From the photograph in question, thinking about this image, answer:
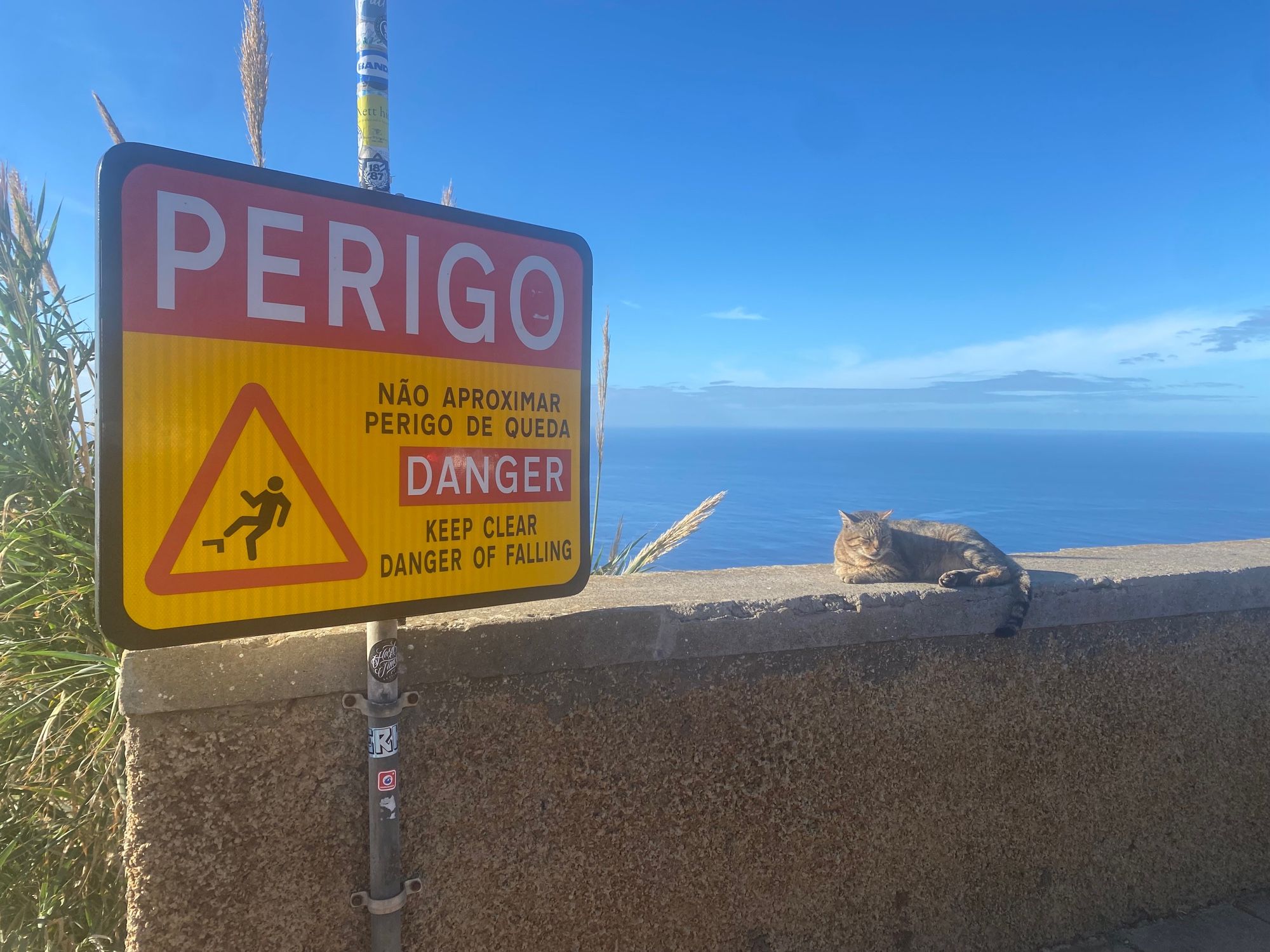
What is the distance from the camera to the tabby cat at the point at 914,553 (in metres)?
2.39

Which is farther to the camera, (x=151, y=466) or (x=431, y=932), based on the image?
(x=431, y=932)

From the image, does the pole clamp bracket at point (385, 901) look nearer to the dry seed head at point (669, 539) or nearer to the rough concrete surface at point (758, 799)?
the rough concrete surface at point (758, 799)

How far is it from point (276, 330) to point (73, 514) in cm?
132

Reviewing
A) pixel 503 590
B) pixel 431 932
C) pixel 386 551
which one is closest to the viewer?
pixel 386 551

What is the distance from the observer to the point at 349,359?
1072mm

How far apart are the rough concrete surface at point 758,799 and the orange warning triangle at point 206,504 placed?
448mm

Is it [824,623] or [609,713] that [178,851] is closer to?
[609,713]

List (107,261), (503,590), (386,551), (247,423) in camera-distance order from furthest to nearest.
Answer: (503,590) < (386,551) < (247,423) < (107,261)

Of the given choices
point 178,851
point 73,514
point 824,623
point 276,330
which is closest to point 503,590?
point 276,330

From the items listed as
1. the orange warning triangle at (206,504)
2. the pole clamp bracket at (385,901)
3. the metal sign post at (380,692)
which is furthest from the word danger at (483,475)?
the pole clamp bracket at (385,901)

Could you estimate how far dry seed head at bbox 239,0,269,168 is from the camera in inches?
92.5

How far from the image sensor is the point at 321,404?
1054mm

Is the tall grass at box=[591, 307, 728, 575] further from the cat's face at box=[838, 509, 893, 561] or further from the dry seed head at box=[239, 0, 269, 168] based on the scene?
the dry seed head at box=[239, 0, 269, 168]

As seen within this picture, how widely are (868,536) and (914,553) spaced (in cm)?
20
